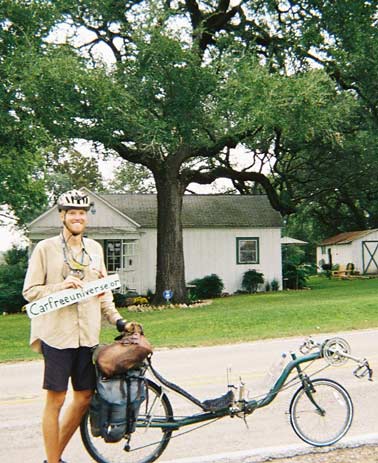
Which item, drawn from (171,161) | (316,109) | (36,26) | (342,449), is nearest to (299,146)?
(171,161)

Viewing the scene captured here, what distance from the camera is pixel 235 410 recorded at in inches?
199

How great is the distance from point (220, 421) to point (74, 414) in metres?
2.08

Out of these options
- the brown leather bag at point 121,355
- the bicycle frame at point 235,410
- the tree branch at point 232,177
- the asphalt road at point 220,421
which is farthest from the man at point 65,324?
the tree branch at point 232,177

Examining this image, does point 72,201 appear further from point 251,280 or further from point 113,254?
point 251,280

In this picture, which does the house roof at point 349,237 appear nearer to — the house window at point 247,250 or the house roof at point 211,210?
the house roof at point 211,210

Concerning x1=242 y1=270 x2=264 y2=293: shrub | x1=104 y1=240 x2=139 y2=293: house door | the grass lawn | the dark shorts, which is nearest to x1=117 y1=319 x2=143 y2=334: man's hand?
the dark shorts

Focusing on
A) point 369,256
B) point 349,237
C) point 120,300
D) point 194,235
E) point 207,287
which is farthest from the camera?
point 349,237

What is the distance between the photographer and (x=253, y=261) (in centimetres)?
2933

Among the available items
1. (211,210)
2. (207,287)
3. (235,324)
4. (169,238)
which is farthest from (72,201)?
(211,210)

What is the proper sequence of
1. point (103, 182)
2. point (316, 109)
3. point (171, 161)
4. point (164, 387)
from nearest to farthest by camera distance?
point (164, 387)
point (316, 109)
point (171, 161)
point (103, 182)

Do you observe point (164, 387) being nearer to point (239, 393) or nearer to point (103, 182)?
point (239, 393)

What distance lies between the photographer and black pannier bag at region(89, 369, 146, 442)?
443cm

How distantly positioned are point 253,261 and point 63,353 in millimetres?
25201

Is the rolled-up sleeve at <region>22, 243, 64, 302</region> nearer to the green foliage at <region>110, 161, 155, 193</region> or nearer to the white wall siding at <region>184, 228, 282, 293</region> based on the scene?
the white wall siding at <region>184, 228, 282, 293</region>
